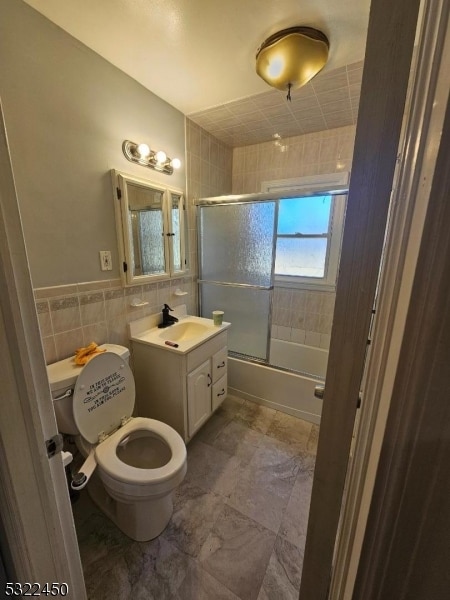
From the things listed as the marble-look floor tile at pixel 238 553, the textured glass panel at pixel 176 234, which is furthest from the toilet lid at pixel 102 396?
the textured glass panel at pixel 176 234

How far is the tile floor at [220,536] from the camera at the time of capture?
1.05m

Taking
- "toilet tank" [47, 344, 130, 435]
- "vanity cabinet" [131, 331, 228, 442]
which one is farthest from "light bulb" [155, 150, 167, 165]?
"toilet tank" [47, 344, 130, 435]

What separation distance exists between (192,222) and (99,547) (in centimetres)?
221

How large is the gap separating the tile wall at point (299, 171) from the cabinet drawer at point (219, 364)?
1036 millimetres

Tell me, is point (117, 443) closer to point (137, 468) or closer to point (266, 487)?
point (137, 468)

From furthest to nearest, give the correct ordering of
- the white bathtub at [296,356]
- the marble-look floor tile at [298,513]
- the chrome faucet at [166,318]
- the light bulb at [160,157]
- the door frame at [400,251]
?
1. the white bathtub at [296,356]
2. the chrome faucet at [166,318]
3. the light bulb at [160,157]
4. the marble-look floor tile at [298,513]
5. the door frame at [400,251]

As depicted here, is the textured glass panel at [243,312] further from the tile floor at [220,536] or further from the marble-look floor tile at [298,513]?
the marble-look floor tile at [298,513]

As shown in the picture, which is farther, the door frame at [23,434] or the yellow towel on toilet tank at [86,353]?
the yellow towel on toilet tank at [86,353]

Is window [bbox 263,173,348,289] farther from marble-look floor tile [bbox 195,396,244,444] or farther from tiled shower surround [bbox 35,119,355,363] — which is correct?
marble-look floor tile [bbox 195,396,244,444]

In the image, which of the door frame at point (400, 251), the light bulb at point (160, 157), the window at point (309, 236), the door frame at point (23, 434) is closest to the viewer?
the door frame at point (400, 251)

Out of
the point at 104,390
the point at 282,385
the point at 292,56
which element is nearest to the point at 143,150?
the point at 292,56

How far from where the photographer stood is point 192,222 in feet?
7.36

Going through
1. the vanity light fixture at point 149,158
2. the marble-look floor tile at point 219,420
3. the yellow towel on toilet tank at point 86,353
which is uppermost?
the vanity light fixture at point 149,158

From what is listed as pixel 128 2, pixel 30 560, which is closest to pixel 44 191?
pixel 128 2
